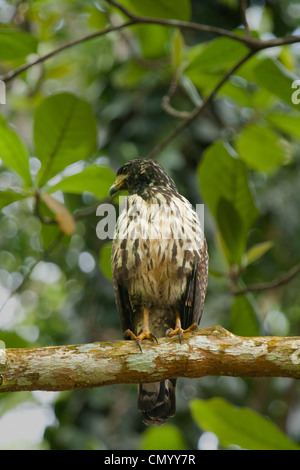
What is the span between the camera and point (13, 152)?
278cm

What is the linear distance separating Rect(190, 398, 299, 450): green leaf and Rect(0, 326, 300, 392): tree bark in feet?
0.71

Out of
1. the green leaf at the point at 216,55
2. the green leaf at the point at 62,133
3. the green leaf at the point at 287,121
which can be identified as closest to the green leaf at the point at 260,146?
the green leaf at the point at 287,121

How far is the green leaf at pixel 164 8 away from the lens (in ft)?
9.52

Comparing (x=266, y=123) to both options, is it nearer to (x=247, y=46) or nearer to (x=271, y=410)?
(x=247, y=46)

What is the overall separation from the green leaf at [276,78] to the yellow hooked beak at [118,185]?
3.03 feet

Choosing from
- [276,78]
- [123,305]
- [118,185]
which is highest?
[276,78]

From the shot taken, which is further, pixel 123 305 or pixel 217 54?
pixel 123 305

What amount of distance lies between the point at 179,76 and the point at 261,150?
773 mm

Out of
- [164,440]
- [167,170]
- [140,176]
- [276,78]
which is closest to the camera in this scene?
[164,440]

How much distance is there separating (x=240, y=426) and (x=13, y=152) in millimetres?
1685

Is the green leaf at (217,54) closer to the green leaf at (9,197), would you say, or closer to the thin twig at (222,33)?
the thin twig at (222,33)

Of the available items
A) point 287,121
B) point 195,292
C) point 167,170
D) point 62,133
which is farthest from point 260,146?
point 62,133

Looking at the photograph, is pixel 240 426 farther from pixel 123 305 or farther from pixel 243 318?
pixel 123 305

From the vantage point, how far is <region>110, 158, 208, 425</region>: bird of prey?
2.99 m
